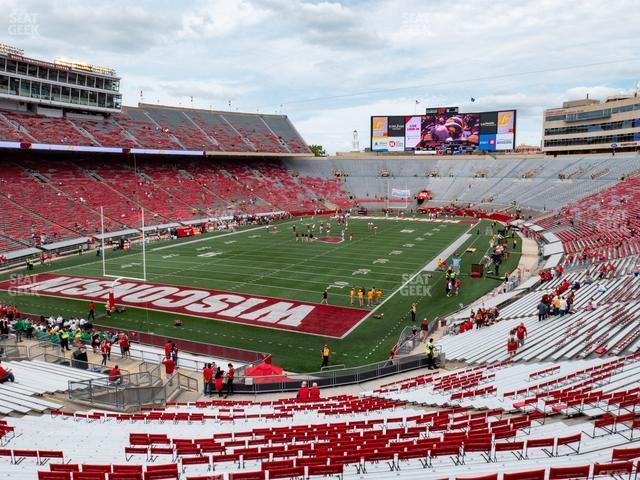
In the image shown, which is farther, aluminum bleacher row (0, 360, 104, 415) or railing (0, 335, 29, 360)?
railing (0, 335, 29, 360)

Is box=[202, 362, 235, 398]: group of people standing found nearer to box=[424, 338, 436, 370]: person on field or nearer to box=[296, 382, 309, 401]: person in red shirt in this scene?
box=[296, 382, 309, 401]: person in red shirt

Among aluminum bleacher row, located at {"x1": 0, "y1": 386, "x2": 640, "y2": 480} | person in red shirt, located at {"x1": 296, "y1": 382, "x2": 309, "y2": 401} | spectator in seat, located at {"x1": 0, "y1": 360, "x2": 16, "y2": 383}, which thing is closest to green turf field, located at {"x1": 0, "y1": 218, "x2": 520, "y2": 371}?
person in red shirt, located at {"x1": 296, "y1": 382, "x2": 309, "y2": 401}

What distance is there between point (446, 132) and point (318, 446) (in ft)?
222

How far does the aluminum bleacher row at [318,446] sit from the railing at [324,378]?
3338mm

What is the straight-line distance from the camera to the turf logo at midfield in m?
20.6

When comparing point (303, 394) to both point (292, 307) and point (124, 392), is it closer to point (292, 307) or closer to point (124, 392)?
point (124, 392)

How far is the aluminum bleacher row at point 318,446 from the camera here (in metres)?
6.17

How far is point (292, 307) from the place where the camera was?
22.5 metres

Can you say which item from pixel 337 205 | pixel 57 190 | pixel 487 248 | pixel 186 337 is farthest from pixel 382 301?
pixel 337 205

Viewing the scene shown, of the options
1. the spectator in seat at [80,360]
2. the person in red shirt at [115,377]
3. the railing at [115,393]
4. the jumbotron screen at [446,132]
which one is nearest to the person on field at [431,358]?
the railing at [115,393]

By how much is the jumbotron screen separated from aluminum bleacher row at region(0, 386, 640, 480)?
63.5 meters

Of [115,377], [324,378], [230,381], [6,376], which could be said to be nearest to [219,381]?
[230,381]

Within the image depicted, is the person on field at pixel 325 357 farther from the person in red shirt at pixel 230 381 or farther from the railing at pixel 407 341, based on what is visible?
the person in red shirt at pixel 230 381

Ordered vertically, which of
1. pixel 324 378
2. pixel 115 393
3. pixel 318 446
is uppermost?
pixel 318 446
